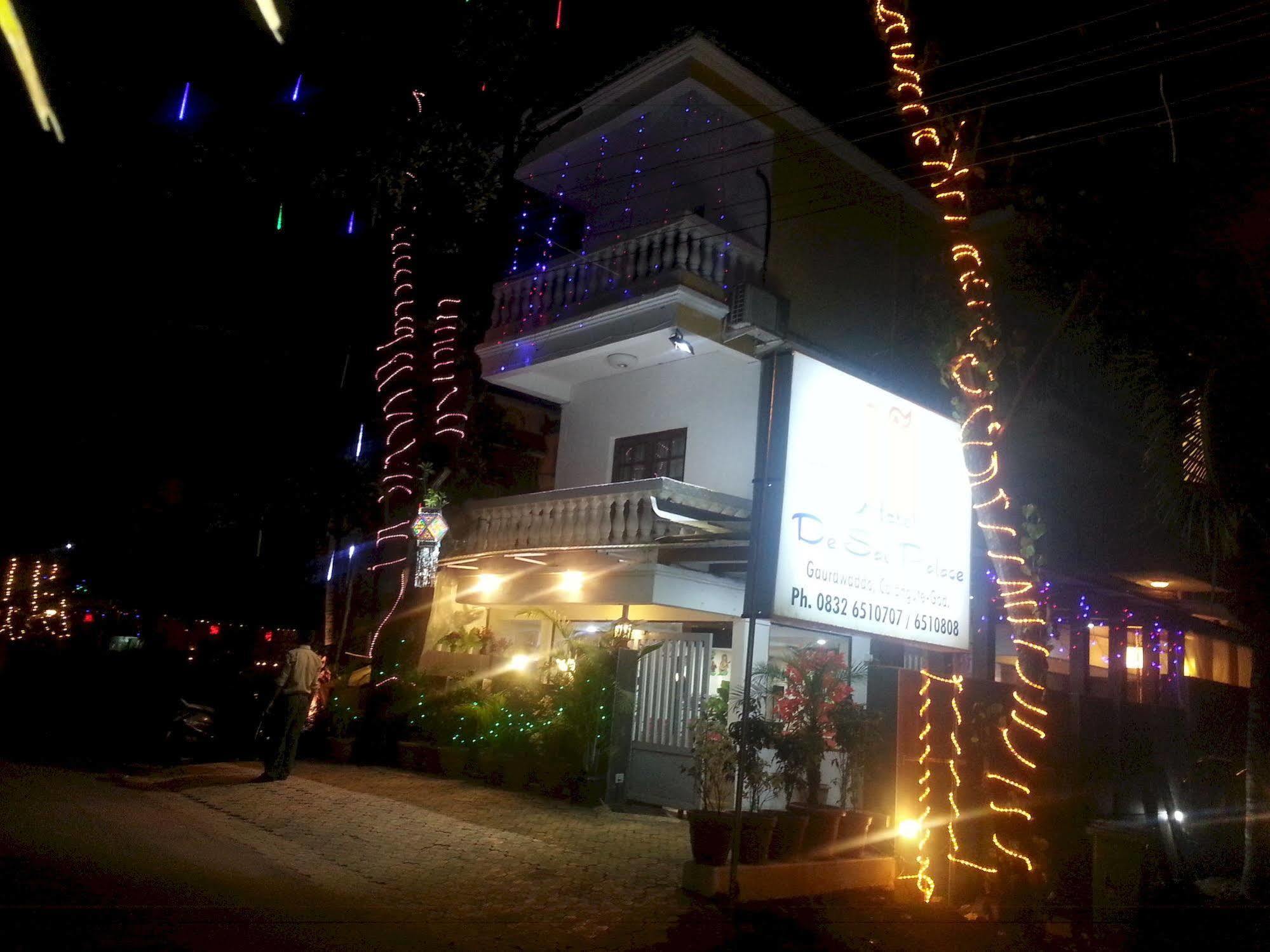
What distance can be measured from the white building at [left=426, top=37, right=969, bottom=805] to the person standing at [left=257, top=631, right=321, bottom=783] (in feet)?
10.3

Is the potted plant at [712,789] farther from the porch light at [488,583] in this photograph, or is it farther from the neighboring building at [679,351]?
the porch light at [488,583]

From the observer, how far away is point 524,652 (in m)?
15.4

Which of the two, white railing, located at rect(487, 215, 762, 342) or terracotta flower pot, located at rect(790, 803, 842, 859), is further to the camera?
white railing, located at rect(487, 215, 762, 342)

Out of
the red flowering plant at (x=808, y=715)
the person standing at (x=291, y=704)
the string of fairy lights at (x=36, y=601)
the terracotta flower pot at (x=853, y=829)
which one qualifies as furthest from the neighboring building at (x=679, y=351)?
the string of fairy lights at (x=36, y=601)

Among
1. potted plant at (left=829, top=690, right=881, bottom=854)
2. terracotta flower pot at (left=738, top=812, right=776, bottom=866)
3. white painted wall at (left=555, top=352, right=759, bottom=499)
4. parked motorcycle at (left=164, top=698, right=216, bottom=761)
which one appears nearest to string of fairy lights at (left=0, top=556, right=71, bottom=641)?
parked motorcycle at (left=164, top=698, right=216, bottom=761)

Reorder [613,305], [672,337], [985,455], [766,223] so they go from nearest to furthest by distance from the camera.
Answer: [985,455]
[672,337]
[613,305]
[766,223]

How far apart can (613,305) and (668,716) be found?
5881 mm

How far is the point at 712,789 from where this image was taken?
31.4ft

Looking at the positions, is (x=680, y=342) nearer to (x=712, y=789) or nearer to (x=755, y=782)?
(x=712, y=789)

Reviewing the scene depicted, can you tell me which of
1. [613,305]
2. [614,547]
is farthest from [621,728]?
[613,305]

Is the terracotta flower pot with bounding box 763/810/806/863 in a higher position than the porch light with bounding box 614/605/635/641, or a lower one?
lower

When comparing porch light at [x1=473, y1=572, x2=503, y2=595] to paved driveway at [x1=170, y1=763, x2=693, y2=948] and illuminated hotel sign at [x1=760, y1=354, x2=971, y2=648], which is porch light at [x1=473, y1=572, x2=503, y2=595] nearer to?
paved driveway at [x1=170, y1=763, x2=693, y2=948]

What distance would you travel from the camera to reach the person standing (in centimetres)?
1162

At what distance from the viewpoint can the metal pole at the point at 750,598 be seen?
21.9ft
